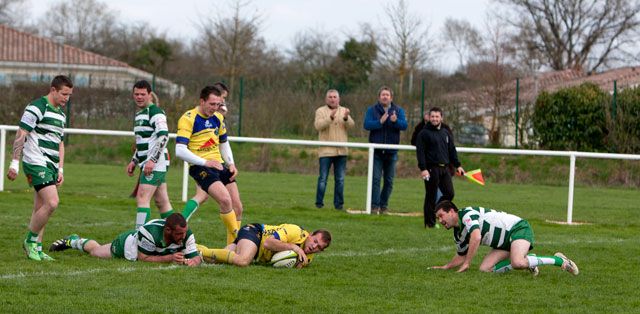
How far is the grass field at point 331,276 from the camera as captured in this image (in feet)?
18.1

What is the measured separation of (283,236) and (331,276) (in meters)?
0.68

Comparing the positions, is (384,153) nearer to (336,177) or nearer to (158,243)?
(336,177)

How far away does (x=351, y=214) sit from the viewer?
1220 cm

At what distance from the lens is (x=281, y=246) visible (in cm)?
718

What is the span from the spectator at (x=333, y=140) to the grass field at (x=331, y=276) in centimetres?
46

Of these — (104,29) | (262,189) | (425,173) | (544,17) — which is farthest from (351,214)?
(104,29)

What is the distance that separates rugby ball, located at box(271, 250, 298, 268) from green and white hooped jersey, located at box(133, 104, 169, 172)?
6.27ft

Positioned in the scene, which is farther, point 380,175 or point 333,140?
point 333,140

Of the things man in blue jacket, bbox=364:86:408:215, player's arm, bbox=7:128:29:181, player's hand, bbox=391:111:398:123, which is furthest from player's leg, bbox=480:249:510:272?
player's hand, bbox=391:111:398:123

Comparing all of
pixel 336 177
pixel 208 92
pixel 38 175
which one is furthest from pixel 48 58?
pixel 38 175

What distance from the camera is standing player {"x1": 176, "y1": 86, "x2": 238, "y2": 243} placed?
788cm

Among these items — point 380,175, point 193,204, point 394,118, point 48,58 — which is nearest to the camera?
point 193,204

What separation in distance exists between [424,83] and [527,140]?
393 cm

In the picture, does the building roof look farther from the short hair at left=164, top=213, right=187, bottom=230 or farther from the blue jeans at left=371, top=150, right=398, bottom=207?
the short hair at left=164, top=213, right=187, bottom=230
